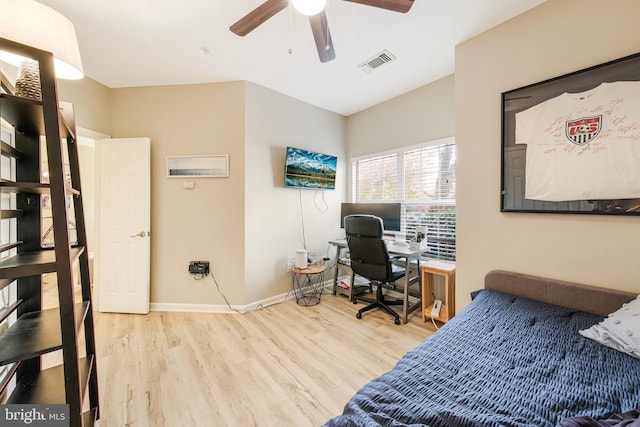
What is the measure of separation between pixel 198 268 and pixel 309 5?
Result: 2.68 meters

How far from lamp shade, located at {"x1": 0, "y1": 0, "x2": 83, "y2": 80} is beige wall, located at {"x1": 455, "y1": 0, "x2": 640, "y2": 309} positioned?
253cm

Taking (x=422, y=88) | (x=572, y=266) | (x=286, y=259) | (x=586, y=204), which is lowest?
(x=286, y=259)

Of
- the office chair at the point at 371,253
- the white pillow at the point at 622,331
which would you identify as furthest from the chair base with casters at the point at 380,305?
the white pillow at the point at 622,331

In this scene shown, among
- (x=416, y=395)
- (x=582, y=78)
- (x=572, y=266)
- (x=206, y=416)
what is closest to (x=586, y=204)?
(x=572, y=266)

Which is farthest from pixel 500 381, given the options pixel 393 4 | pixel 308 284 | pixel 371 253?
pixel 308 284

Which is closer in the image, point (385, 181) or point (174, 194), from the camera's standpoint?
point (174, 194)

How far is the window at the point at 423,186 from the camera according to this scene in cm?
279

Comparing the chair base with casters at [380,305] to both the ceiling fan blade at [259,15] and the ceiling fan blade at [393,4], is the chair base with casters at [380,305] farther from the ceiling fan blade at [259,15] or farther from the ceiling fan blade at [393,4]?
the ceiling fan blade at [259,15]

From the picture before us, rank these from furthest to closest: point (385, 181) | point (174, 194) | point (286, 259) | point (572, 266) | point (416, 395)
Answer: point (385, 181) → point (286, 259) → point (174, 194) → point (572, 266) → point (416, 395)

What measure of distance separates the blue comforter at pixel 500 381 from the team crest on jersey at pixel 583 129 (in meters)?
1.09

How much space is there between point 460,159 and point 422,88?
130 centimetres

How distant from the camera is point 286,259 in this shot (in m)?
3.25

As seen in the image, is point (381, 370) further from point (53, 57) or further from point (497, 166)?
point (53, 57)

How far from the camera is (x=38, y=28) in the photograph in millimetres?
954
